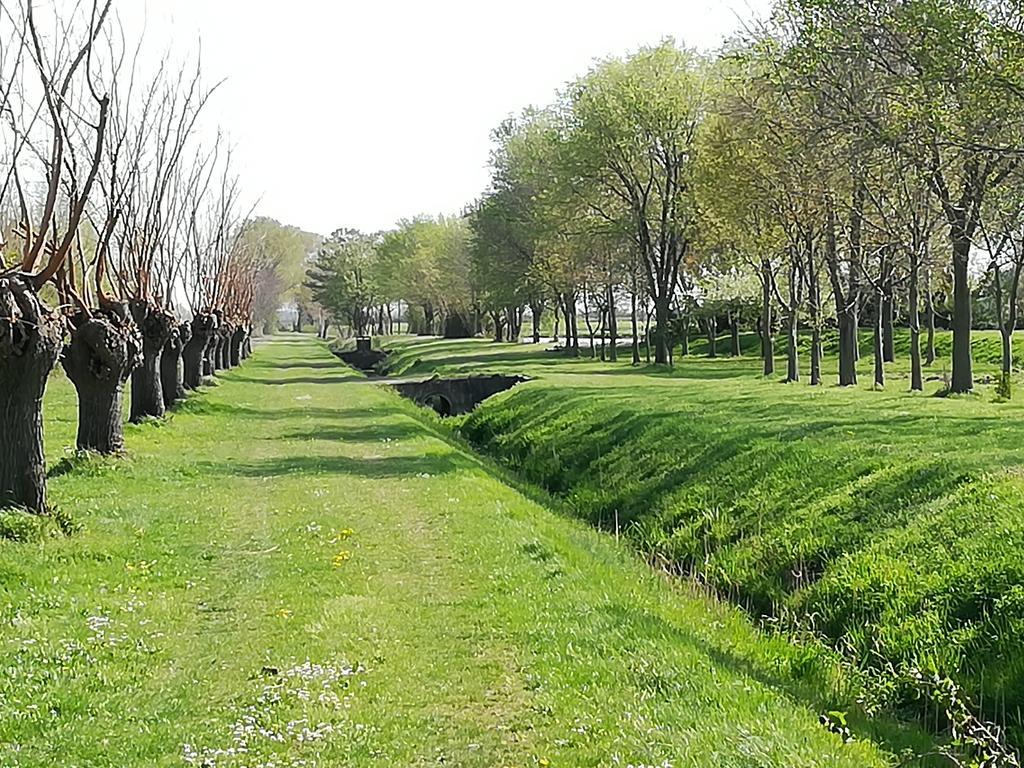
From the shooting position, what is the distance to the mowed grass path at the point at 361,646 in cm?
759

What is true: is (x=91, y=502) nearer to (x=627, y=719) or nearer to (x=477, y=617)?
(x=477, y=617)

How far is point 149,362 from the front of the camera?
2867cm

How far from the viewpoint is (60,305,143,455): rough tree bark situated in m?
20.7

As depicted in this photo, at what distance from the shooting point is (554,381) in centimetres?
4369

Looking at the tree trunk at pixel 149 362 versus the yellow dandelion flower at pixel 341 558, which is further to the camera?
the tree trunk at pixel 149 362

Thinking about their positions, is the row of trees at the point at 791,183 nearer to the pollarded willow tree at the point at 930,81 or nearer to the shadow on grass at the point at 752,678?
the pollarded willow tree at the point at 930,81

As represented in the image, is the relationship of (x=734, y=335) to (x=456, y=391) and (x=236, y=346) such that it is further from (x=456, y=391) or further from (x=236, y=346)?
(x=236, y=346)

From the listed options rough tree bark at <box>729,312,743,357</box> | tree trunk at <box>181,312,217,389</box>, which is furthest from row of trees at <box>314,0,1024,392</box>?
tree trunk at <box>181,312,217,389</box>

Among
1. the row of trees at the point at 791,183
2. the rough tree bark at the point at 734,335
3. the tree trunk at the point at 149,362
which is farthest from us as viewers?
the rough tree bark at the point at 734,335

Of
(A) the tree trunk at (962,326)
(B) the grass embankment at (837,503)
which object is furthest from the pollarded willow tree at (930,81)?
(B) the grass embankment at (837,503)

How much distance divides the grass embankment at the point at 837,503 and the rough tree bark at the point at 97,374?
934 centimetres

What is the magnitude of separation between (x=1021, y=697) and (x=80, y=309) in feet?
56.3

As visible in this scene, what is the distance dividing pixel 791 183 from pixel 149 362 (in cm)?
1975

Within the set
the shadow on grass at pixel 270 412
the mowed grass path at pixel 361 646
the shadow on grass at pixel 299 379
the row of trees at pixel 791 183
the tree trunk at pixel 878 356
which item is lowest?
the mowed grass path at pixel 361 646
